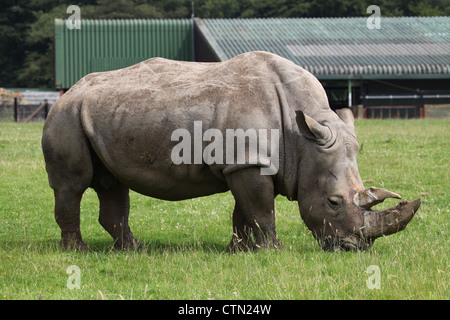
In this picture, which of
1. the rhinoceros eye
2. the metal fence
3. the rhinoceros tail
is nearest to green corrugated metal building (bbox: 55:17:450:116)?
the metal fence

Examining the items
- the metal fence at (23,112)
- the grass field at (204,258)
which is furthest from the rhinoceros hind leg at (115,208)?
the metal fence at (23,112)

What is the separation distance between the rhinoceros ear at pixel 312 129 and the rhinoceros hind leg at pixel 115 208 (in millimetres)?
2635

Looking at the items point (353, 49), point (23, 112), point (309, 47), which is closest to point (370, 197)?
point (23, 112)

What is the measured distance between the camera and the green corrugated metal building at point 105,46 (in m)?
38.8

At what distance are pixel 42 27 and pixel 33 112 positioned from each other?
23205 millimetres

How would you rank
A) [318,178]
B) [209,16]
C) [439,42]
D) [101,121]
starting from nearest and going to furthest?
1. [318,178]
2. [101,121]
3. [439,42]
4. [209,16]

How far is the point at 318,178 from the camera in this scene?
7.57 m

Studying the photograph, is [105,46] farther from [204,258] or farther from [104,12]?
[204,258]
